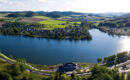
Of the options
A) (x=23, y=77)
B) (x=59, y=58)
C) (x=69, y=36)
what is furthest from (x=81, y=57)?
(x=69, y=36)

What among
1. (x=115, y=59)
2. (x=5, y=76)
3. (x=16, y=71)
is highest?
(x=5, y=76)

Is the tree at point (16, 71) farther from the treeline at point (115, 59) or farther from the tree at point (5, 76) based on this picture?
the treeline at point (115, 59)

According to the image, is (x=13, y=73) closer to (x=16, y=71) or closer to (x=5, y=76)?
(x=16, y=71)

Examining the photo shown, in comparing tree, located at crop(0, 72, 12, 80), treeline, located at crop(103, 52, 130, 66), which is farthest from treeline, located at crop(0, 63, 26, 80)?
treeline, located at crop(103, 52, 130, 66)

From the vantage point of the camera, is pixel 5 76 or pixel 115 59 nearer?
pixel 5 76

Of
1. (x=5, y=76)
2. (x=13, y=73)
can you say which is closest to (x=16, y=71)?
(x=13, y=73)

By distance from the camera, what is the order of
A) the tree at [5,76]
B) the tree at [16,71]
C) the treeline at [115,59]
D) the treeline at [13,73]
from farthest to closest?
the treeline at [115,59], the tree at [16,71], the treeline at [13,73], the tree at [5,76]

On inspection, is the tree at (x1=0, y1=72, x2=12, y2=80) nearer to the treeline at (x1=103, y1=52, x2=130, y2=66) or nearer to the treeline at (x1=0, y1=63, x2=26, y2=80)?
the treeline at (x1=0, y1=63, x2=26, y2=80)

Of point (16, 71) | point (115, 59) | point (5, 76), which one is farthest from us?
point (115, 59)

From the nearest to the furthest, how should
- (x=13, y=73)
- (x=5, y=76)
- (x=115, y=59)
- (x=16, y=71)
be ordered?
(x=5, y=76) → (x=13, y=73) → (x=16, y=71) → (x=115, y=59)

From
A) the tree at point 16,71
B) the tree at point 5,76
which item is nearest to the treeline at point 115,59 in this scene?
→ the tree at point 16,71

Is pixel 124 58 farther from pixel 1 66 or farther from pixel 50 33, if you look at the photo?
pixel 50 33
